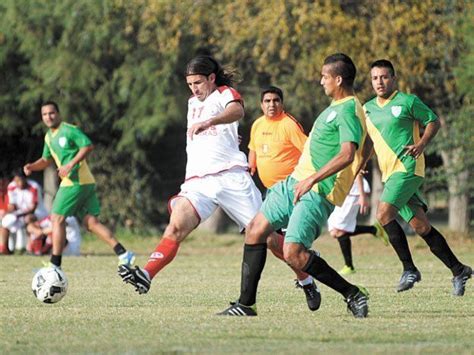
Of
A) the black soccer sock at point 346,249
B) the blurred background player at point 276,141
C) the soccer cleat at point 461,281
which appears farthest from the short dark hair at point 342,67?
the black soccer sock at point 346,249

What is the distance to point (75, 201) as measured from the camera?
731 inches

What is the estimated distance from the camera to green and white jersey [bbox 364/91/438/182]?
14133 millimetres

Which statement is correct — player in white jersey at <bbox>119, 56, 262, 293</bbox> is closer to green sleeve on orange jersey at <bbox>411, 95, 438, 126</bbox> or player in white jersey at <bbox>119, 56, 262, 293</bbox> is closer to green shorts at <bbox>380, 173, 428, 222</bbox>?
green shorts at <bbox>380, 173, 428, 222</bbox>

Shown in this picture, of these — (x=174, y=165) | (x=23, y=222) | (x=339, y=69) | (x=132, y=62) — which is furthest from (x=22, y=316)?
(x=174, y=165)

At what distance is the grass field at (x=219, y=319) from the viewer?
894 centimetres

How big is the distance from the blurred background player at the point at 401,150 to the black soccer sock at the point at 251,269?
337 cm

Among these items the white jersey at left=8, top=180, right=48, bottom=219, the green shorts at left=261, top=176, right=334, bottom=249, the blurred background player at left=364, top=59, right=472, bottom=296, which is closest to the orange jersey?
the blurred background player at left=364, top=59, right=472, bottom=296

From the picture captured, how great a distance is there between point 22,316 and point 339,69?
3.22 m

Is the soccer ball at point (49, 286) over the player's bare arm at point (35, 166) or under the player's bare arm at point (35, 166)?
under

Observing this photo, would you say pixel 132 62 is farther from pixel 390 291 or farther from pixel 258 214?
pixel 258 214

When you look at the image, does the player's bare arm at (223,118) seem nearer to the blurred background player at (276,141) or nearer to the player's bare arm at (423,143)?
the player's bare arm at (423,143)

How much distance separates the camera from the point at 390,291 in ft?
47.3

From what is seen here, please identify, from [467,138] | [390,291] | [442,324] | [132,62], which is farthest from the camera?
[132,62]

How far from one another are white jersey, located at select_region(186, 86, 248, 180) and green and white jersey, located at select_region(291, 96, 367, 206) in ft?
4.04
